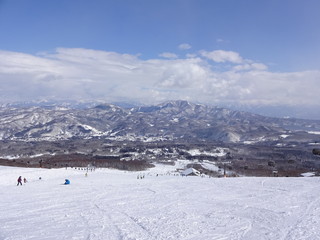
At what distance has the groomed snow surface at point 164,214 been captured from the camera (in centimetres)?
1700

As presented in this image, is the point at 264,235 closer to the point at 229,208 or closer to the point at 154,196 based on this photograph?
the point at 229,208

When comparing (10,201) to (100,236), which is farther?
(10,201)

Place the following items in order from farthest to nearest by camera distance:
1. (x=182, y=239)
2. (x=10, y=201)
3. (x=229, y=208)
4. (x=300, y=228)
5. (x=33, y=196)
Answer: (x=33, y=196)
(x=10, y=201)
(x=229, y=208)
(x=300, y=228)
(x=182, y=239)

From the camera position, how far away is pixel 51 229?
1844 cm

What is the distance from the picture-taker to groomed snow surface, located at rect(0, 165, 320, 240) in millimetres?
17000

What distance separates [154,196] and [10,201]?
47.9ft

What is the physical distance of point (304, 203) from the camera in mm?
24594

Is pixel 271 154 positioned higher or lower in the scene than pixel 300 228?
lower

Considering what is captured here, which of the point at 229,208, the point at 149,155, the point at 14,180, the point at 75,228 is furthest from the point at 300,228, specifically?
the point at 149,155

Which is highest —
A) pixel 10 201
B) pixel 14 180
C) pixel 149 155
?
pixel 10 201

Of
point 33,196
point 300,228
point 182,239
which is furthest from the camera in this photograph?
point 33,196

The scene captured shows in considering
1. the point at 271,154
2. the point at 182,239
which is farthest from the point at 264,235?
the point at 271,154

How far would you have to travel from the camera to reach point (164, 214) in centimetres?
2169

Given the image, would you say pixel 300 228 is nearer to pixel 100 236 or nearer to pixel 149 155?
pixel 100 236
